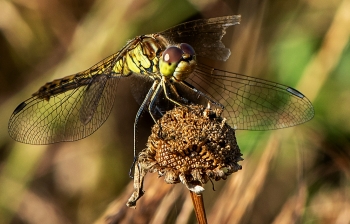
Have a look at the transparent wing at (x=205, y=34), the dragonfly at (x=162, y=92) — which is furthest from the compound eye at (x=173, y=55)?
the transparent wing at (x=205, y=34)

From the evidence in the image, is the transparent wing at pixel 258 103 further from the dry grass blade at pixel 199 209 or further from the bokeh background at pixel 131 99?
the dry grass blade at pixel 199 209

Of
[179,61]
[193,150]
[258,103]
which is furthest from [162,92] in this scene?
[193,150]

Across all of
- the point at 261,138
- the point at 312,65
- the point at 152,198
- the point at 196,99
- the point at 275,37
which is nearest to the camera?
the point at 152,198

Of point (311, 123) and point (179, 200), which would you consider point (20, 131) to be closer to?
point (179, 200)

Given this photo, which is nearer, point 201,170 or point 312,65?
point 201,170

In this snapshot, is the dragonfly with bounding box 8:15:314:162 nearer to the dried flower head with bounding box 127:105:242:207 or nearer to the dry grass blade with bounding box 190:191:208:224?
the dried flower head with bounding box 127:105:242:207

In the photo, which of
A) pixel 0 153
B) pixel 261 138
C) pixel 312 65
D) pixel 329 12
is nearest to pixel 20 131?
pixel 0 153

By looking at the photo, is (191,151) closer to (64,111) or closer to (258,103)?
(258,103)
